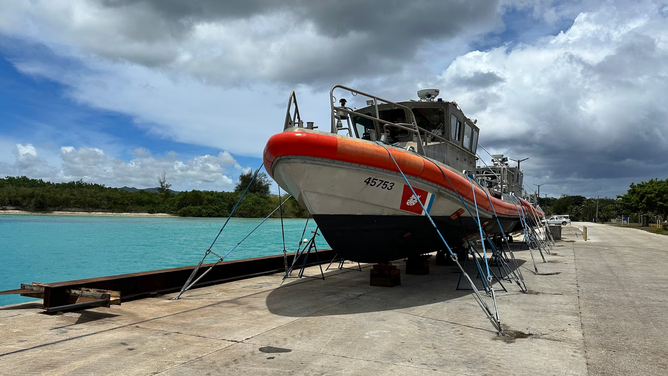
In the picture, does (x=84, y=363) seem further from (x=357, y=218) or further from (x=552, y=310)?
(x=552, y=310)

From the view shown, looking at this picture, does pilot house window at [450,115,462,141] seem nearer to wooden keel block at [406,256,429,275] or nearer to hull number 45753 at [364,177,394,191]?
wooden keel block at [406,256,429,275]

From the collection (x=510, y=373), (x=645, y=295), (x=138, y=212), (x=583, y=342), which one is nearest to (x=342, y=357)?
(x=510, y=373)

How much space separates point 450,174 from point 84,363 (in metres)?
5.57

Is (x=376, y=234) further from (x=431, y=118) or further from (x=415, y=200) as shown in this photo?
(x=431, y=118)

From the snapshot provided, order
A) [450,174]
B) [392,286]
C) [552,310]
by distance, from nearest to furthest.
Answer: [552,310]
[450,174]
[392,286]

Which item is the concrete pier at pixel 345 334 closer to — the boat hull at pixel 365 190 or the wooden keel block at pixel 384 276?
the wooden keel block at pixel 384 276

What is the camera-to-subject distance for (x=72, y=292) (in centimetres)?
534

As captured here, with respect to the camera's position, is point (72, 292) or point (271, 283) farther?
point (271, 283)

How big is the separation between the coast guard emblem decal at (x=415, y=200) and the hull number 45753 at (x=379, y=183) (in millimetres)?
298

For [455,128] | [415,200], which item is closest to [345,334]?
[415,200]

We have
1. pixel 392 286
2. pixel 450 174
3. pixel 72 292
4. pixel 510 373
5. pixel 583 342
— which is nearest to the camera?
pixel 510 373

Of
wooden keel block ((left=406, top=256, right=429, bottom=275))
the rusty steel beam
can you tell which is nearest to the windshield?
wooden keel block ((left=406, top=256, right=429, bottom=275))

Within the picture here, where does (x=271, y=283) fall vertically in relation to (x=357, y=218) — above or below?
below

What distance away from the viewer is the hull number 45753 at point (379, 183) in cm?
588
